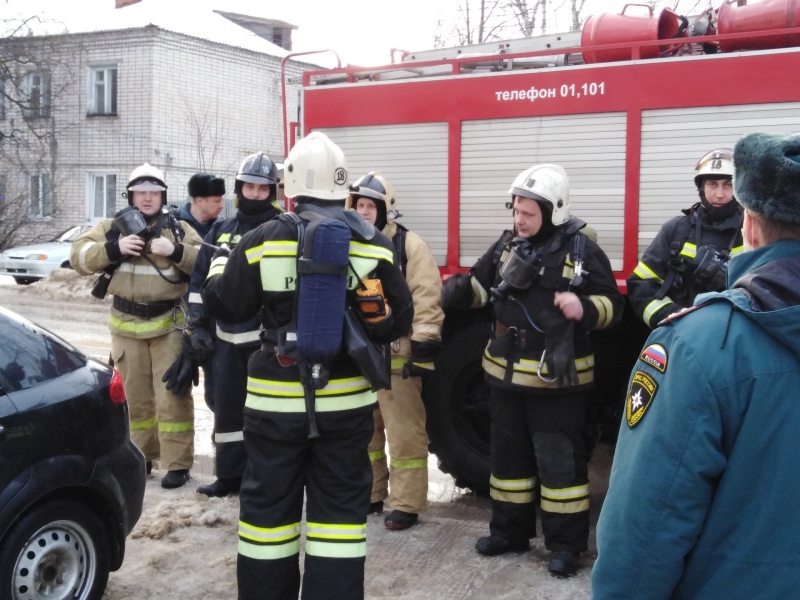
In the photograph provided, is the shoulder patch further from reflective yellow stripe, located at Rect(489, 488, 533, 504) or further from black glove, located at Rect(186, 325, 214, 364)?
black glove, located at Rect(186, 325, 214, 364)

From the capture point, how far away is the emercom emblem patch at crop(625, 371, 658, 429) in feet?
5.52

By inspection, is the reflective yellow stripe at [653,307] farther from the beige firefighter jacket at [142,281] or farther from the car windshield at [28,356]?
the beige firefighter jacket at [142,281]

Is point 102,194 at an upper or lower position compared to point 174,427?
upper

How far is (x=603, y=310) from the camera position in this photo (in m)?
4.23

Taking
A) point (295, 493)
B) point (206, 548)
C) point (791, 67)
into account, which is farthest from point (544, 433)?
point (791, 67)

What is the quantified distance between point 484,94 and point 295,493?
2.66 meters

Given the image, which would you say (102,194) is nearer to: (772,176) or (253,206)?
(253,206)

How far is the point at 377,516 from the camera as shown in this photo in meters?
5.07

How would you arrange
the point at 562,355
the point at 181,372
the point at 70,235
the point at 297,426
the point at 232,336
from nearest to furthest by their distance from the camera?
the point at 297,426
the point at 562,355
the point at 232,336
the point at 181,372
the point at 70,235

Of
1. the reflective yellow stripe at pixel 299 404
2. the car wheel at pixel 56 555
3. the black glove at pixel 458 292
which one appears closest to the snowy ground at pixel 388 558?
the car wheel at pixel 56 555

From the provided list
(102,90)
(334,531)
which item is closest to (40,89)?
(102,90)

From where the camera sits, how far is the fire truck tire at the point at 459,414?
5.23m

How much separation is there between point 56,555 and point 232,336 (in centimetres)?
181

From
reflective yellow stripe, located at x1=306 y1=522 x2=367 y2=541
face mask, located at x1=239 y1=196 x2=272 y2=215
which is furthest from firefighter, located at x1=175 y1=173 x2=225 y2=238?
reflective yellow stripe, located at x1=306 y1=522 x2=367 y2=541
